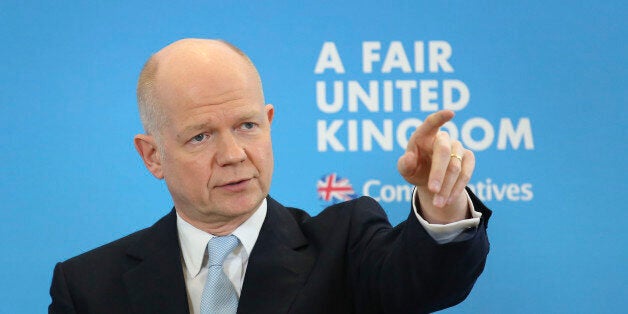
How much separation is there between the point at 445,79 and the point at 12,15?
1.28 m

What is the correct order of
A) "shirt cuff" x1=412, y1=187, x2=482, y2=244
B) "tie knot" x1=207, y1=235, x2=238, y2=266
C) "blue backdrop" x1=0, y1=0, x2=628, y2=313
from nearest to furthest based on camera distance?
"shirt cuff" x1=412, y1=187, x2=482, y2=244 < "tie knot" x1=207, y1=235, x2=238, y2=266 < "blue backdrop" x1=0, y1=0, x2=628, y2=313

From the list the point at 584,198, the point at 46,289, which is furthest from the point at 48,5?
the point at 584,198

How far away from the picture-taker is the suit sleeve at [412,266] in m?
1.43

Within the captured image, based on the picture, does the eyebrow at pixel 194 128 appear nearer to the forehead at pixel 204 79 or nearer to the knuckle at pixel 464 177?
the forehead at pixel 204 79

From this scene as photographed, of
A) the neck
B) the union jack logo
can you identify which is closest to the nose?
the neck

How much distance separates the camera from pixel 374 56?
8.62ft

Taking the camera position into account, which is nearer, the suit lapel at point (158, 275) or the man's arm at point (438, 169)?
the man's arm at point (438, 169)

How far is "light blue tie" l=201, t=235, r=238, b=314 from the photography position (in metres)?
1.71

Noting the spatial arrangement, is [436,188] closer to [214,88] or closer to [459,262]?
[459,262]

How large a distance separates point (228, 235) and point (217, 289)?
120mm

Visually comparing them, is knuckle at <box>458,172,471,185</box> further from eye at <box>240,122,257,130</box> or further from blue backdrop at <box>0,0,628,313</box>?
blue backdrop at <box>0,0,628,313</box>

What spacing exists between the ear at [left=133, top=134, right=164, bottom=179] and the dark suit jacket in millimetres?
100

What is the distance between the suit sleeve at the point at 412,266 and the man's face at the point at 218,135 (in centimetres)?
23

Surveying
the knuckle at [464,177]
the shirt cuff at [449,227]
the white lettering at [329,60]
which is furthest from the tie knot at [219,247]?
the white lettering at [329,60]
